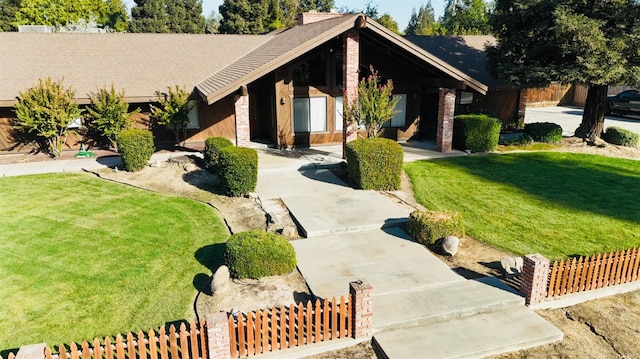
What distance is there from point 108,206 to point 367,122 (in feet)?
29.8

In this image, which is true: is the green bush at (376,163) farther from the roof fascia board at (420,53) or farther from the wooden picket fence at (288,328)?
the wooden picket fence at (288,328)

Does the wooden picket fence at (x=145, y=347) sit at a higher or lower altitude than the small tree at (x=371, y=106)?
lower

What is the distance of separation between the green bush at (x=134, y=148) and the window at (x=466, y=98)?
52.9 feet

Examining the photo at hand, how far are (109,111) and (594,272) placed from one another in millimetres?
17788

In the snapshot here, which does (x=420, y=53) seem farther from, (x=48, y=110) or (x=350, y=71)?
(x=48, y=110)

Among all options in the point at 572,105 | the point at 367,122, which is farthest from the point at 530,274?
the point at 572,105

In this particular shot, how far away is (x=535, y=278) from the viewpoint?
8633mm

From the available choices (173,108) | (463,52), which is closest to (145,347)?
(173,108)

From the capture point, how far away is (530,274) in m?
8.68

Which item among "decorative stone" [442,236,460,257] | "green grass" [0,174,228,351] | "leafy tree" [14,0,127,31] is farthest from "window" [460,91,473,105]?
"leafy tree" [14,0,127,31]

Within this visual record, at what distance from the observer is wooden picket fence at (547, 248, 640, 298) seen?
8914mm

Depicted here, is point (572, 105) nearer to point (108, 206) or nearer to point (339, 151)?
point (339, 151)

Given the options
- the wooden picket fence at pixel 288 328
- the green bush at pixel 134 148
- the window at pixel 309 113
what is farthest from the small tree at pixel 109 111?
the wooden picket fence at pixel 288 328

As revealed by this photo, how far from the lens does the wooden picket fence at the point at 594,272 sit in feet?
29.2
